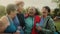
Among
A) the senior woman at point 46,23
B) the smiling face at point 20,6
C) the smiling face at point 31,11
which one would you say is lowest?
the senior woman at point 46,23

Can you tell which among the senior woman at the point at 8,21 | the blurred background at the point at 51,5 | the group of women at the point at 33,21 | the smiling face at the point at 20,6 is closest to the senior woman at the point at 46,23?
the group of women at the point at 33,21

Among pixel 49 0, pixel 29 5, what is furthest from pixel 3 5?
pixel 49 0

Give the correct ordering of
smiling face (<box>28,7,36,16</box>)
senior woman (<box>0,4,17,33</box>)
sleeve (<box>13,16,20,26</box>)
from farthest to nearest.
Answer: smiling face (<box>28,7,36,16</box>) → sleeve (<box>13,16,20,26</box>) → senior woman (<box>0,4,17,33</box>)

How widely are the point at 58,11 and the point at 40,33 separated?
0.46 meters

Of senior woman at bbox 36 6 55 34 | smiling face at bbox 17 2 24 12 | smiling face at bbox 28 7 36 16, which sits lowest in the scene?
senior woman at bbox 36 6 55 34

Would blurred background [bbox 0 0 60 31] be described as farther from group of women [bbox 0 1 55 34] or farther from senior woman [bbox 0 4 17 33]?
senior woman [bbox 0 4 17 33]

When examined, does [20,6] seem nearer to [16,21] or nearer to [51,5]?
[16,21]

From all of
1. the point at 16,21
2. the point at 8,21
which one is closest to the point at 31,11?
the point at 16,21

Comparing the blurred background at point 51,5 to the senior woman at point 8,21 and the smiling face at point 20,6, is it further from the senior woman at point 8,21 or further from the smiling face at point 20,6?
the senior woman at point 8,21

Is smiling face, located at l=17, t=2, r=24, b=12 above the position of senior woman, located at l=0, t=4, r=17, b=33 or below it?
above

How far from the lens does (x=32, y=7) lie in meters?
2.44

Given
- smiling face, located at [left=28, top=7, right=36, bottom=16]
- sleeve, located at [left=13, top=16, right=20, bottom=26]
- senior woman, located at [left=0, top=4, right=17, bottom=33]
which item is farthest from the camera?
smiling face, located at [left=28, top=7, right=36, bottom=16]

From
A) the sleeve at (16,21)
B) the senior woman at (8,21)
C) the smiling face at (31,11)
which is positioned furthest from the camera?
the smiling face at (31,11)

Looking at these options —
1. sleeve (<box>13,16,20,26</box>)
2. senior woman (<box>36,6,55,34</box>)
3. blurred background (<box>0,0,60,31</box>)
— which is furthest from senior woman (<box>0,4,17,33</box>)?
senior woman (<box>36,6,55,34</box>)
